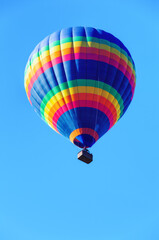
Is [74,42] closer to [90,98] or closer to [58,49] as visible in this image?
[58,49]

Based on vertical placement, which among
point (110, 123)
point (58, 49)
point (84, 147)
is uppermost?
point (58, 49)

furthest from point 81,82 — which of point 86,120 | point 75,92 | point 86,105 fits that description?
point 86,120

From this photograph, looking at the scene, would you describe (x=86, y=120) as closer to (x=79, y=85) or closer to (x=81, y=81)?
(x=79, y=85)

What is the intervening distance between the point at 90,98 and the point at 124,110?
2317 mm

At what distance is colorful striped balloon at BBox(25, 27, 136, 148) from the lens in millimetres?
22953

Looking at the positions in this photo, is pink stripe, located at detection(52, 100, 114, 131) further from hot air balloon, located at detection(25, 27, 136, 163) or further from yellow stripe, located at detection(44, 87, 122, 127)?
yellow stripe, located at detection(44, 87, 122, 127)

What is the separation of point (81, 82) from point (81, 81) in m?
0.04

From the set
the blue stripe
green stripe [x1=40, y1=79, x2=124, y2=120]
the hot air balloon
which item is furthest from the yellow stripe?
the blue stripe

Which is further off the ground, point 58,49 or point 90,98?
point 58,49

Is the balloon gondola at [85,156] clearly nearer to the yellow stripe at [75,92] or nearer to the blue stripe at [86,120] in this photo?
the blue stripe at [86,120]

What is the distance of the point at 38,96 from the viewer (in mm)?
24000

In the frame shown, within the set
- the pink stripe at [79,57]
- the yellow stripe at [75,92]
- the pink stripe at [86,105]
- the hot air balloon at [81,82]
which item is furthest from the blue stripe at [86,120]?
the pink stripe at [79,57]

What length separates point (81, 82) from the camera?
2294 cm

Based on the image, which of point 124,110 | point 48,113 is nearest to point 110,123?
point 124,110
